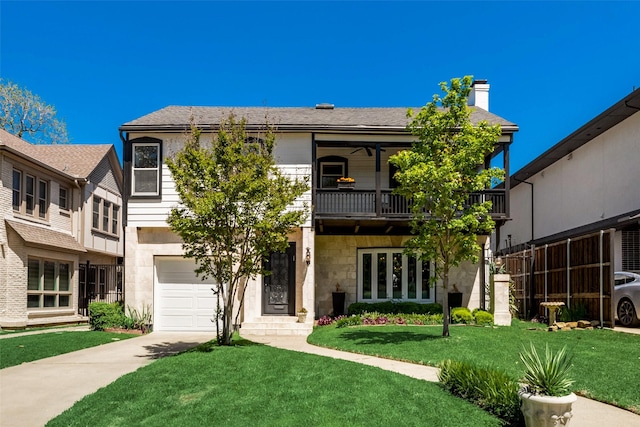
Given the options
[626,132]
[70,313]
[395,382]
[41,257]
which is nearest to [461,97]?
[395,382]

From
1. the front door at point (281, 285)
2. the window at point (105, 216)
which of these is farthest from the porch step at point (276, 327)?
the window at point (105, 216)

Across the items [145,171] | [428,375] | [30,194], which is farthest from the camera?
[30,194]

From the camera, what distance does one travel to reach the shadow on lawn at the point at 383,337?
1296 centimetres

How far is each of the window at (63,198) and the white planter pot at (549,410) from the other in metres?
21.3

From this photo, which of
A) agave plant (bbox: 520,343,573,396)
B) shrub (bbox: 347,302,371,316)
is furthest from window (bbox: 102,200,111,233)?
agave plant (bbox: 520,343,573,396)

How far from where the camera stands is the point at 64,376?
10.2 meters

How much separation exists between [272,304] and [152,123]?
22.7 feet

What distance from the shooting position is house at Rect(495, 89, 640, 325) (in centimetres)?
1584

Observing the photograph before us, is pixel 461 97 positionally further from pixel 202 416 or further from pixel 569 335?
pixel 202 416

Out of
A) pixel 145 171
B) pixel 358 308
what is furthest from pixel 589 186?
pixel 145 171

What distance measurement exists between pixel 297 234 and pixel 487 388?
11.4 meters

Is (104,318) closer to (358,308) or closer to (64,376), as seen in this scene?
(64,376)

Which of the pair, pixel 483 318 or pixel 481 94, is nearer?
pixel 483 318

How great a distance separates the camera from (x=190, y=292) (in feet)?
59.7
